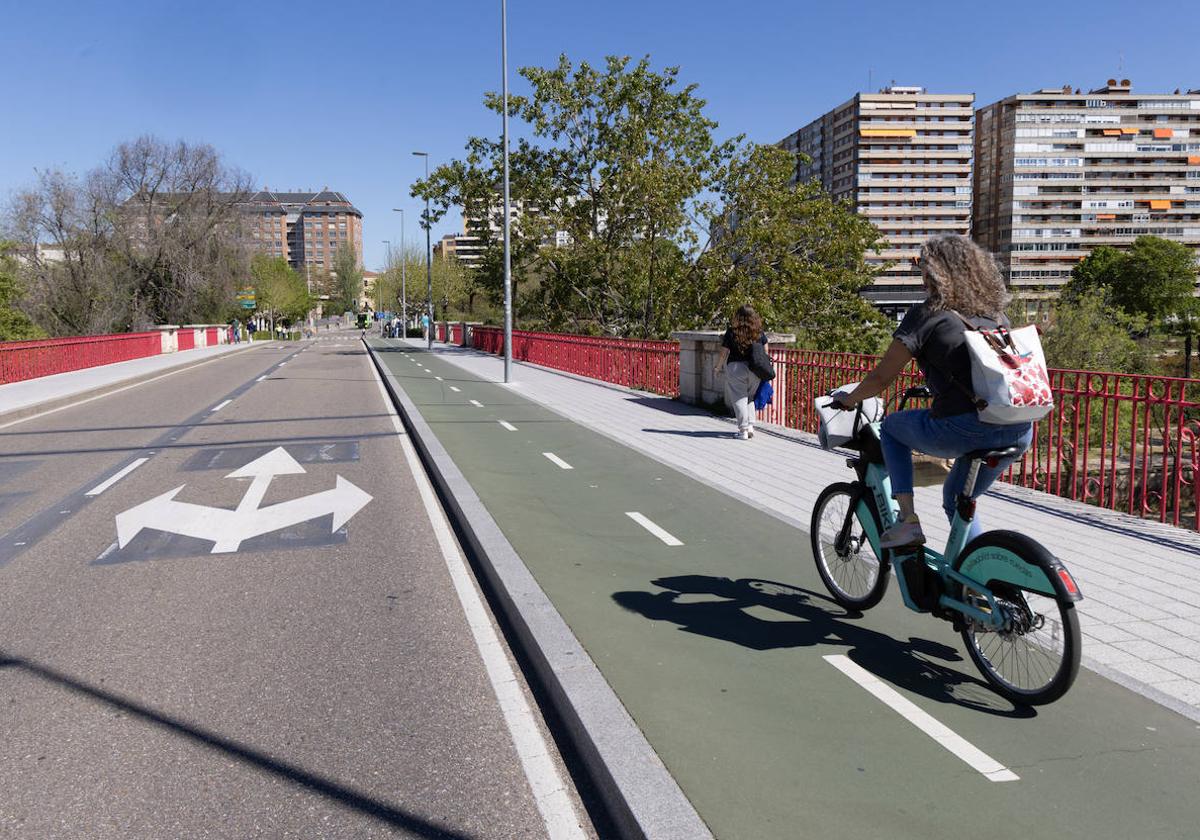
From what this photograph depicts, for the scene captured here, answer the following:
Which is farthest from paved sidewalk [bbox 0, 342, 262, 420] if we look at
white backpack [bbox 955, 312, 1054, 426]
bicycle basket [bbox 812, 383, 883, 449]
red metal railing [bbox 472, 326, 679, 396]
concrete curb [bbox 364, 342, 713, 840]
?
white backpack [bbox 955, 312, 1054, 426]

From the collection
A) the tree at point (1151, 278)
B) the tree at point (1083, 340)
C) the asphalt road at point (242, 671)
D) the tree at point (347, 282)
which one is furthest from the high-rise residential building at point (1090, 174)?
the asphalt road at point (242, 671)

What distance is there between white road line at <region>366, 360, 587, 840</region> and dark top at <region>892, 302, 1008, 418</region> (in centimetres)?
198

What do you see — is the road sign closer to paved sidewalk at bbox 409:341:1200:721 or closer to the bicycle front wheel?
paved sidewalk at bbox 409:341:1200:721

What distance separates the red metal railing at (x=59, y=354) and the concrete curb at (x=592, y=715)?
20.5 meters

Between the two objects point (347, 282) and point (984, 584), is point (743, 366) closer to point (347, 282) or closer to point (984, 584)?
point (984, 584)

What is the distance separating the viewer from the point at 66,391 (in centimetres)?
1862

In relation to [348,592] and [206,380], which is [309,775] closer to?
[348,592]

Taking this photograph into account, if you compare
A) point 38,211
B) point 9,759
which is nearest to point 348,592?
point 9,759

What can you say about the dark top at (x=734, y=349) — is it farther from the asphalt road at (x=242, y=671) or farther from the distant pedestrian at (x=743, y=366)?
the asphalt road at (x=242, y=671)

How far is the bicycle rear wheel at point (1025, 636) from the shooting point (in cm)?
320

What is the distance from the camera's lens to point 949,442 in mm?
3568

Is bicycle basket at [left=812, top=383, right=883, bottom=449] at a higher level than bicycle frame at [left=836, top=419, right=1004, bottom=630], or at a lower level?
higher

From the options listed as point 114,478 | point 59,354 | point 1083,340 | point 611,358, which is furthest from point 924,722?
point 1083,340

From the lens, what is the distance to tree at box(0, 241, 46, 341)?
37.2 m
